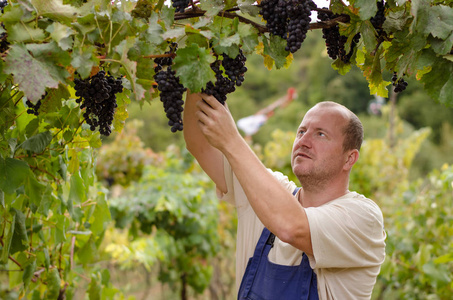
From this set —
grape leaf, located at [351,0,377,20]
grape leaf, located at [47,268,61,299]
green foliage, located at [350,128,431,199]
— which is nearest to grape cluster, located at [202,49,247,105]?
grape leaf, located at [351,0,377,20]

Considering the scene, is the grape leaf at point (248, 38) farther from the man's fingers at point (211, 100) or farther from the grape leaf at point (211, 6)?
the man's fingers at point (211, 100)

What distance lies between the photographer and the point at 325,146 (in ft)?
6.55

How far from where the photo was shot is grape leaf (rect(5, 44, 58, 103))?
40.8 inches

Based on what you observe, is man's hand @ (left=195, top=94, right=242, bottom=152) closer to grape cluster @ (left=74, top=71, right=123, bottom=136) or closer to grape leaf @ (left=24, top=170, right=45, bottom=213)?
grape cluster @ (left=74, top=71, right=123, bottom=136)

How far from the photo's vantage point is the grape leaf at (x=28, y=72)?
3.40 ft

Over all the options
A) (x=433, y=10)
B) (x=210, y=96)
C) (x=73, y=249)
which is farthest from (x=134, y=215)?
(x=433, y=10)

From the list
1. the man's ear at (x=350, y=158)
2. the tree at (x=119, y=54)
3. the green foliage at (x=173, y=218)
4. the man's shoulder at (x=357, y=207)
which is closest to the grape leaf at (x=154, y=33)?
the tree at (x=119, y=54)

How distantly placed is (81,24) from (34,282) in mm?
1651

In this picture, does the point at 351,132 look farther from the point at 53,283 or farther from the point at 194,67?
the point at 53,283

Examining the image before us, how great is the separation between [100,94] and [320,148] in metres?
1.00

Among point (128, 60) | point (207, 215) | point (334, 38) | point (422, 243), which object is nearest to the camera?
point (128, 60)

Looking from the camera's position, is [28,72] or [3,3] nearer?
[28,72]

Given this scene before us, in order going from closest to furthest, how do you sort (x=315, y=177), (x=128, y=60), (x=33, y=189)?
(x=128, y=60), (x=33, y=189), (x=315, y=177)

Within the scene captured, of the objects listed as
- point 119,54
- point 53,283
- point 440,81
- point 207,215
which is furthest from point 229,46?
point 207,215
